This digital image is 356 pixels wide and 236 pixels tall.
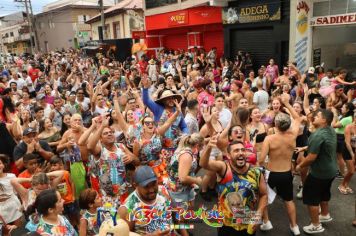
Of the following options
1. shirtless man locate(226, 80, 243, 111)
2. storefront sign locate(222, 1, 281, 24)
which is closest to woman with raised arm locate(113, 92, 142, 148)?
shirtless man locate(226, 80, 243, 111)

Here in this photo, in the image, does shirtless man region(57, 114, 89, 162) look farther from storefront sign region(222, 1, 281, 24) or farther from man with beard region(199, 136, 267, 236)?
storefront sign region(222, 1, 281, 24)

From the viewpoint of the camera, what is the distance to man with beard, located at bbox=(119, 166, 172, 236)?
2586 millimetres

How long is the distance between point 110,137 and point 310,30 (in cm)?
1120

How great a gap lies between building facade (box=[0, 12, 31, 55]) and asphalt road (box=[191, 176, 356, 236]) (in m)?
60.6

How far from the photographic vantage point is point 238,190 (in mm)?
3096

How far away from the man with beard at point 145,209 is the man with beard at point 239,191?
29.1 inches

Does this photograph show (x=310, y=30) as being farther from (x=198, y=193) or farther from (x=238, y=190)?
(x=238, y=190)

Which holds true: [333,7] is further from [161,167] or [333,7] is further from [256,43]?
[161,167]

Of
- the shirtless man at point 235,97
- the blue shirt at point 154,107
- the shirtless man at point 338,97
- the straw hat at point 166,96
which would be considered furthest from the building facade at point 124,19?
the straw hat at point 166,96

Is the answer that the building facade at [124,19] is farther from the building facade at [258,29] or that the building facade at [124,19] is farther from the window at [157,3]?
the building facade at [258,29]

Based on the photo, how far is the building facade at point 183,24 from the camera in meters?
17.6

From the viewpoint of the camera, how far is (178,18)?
19594 millimetres

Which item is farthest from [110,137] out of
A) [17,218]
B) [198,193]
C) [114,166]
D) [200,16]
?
[200,16]

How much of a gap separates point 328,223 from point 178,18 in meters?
17.0
